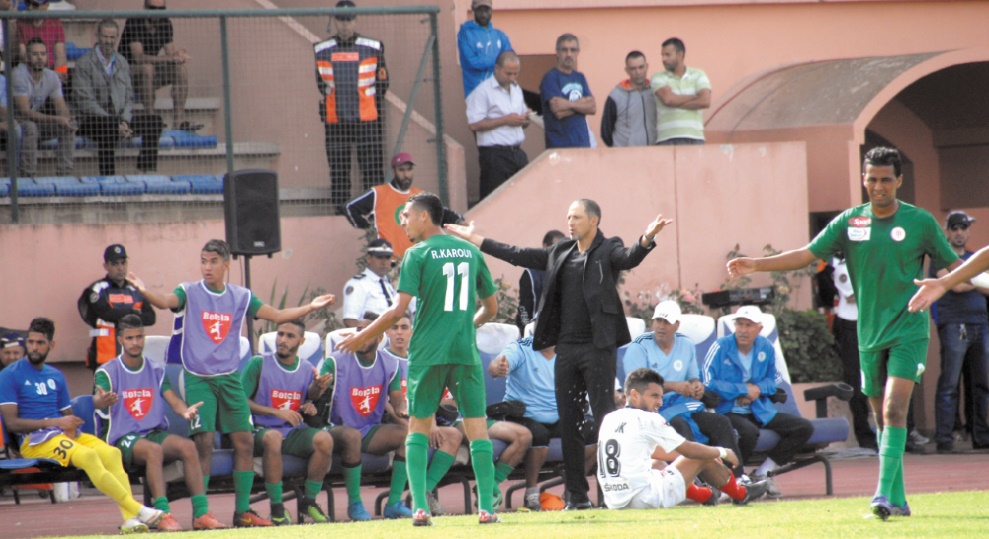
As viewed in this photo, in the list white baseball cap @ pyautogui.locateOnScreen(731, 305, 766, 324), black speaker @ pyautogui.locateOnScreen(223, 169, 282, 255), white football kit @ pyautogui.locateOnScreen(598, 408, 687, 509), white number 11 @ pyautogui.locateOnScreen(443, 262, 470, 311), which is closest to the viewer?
white number 11 @ pyautogui.locateOnScreen(443, 262, 470, 311)

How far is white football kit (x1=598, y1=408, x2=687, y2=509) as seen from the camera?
9.97 meters

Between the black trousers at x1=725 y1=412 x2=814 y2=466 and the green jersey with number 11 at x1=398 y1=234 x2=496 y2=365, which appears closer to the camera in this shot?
the green jersey with number 11 at x1=398 y1=234 x2=496 y2=365

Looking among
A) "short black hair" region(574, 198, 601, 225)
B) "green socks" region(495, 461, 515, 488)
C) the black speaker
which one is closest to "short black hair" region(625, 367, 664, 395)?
"short black hair" region(574, 198, 601, 225)

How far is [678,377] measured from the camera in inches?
482

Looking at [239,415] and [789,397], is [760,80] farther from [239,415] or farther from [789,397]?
[239,415]

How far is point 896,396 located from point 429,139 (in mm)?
8713

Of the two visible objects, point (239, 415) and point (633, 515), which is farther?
point (239, 415)

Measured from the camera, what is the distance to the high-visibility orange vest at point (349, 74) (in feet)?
51.9

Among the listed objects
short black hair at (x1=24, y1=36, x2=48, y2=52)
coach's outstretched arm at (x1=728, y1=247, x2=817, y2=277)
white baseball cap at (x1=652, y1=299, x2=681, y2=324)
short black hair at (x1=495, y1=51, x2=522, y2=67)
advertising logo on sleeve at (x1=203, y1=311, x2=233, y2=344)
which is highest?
short black hair at (x1=24, y1=36, x2=48, y2=52)

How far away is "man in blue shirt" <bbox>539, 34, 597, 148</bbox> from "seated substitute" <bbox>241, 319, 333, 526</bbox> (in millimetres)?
5855

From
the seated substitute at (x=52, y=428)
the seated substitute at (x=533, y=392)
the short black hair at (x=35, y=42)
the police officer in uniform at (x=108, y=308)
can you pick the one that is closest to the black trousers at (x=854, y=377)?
the seated substitute at (x=533, y=392)

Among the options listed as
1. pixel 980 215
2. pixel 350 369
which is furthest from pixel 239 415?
pixel 980 215

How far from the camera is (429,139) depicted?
16.3 m

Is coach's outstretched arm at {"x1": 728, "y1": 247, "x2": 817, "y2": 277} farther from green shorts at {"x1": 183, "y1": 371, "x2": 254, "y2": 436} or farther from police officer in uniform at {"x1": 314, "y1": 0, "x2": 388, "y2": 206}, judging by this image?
police officer in uniform at {"x1": 314, "y1": 0, "x2": 388, "y2": 206}
